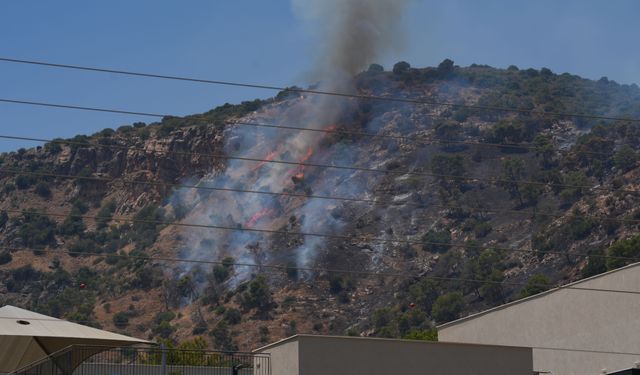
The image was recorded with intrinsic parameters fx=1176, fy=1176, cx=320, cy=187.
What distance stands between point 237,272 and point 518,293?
5568 cm

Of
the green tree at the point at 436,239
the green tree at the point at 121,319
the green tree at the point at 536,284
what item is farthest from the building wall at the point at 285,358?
the green tree at the point at 436,239

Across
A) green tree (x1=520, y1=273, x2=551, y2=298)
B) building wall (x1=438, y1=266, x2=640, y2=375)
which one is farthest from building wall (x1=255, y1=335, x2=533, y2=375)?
green tree (x1=520, y1=273, x2=551, y2=298)

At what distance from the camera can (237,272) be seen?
633ft

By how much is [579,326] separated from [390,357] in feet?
46.5

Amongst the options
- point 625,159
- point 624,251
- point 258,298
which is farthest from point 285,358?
point 625,159

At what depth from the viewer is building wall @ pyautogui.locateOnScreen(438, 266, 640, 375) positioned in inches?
1815

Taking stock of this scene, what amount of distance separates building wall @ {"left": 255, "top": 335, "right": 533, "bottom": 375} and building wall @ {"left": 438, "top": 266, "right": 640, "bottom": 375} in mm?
9352

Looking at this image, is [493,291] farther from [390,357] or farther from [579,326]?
[390,357]

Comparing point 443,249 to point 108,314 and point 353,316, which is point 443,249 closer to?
point 353,316

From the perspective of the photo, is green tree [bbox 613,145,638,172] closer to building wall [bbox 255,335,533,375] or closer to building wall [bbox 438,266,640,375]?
building wall [bbox 438,266,640,375]

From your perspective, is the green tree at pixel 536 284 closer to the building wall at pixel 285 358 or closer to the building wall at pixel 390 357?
the building wall at pixel 390 357

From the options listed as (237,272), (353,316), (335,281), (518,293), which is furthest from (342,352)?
(237,272)

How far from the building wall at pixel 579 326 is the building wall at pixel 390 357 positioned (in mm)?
9352

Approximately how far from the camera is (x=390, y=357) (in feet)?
120
